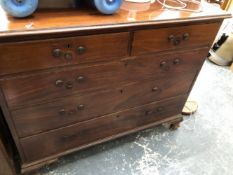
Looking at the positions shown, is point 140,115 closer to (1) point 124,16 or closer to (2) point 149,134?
(2) point 149,134

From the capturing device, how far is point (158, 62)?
1084 millimetres

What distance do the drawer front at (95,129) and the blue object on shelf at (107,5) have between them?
0.58 metres

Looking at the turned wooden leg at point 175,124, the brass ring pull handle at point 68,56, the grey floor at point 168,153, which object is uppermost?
the brass ring pull handle at point 68,56

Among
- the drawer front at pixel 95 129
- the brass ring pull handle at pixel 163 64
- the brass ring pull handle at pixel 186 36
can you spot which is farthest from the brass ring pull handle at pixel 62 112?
the brass ring pull handle at pixel 186 36

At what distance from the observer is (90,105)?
3.46 feet

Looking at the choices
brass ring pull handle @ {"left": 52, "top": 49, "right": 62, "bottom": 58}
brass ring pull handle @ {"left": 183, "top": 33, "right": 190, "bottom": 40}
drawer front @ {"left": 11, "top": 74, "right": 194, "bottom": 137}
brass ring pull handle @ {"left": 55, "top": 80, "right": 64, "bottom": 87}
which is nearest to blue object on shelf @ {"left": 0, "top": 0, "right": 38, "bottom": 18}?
brass ring pull handle @ {"left": 52, "top": 49, "right": 62, "bottom": 58}

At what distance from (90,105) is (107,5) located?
1.59 feet

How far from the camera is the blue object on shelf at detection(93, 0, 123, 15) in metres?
0.83

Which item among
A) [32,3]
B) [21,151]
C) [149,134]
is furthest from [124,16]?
[149,134]

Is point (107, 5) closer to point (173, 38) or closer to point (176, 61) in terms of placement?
point (173, 38)

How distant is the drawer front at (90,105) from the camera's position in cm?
94

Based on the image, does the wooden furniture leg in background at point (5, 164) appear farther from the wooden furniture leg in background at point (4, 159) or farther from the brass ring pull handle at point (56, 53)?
the brass ring pull handle at point (56, 53)

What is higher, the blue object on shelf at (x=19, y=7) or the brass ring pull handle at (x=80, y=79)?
the blue object on shelf at (x=19, y=7)

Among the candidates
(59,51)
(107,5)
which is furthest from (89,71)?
Result: (107,5)
